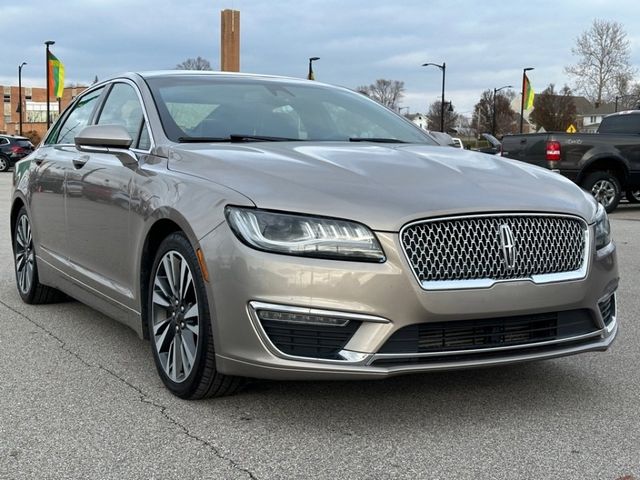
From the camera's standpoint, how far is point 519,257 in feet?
10.6

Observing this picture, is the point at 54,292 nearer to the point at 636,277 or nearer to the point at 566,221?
the point at 566,221

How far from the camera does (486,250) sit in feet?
10.5

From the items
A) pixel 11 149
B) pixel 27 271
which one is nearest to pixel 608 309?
pixel 27 271

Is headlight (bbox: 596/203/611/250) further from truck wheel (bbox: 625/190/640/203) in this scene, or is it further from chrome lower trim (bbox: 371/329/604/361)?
truck wheel (bbox: 625/190/640/203)

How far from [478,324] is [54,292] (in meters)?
3.75

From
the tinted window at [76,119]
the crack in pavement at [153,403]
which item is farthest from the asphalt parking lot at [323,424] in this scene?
the tinted window at [76,119]

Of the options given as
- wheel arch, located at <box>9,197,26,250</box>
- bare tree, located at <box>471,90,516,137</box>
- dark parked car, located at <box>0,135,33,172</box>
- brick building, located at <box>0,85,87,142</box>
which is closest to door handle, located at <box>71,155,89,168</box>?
wheel arch, located at <box>9,197,26,250</box>

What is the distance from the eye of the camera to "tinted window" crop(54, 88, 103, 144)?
17.8 ft

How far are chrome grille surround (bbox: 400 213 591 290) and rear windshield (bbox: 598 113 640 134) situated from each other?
41.5ft

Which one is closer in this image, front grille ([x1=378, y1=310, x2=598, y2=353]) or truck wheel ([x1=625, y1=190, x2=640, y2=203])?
front grille ([x1=378, y1=310, x2=598, y2=353])

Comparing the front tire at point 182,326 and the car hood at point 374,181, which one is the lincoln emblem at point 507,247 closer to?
the car hood at point 374,181

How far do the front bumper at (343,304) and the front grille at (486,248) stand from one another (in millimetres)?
66

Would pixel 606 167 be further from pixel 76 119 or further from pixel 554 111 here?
pixel 554 111

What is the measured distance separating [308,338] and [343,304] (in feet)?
0.68
